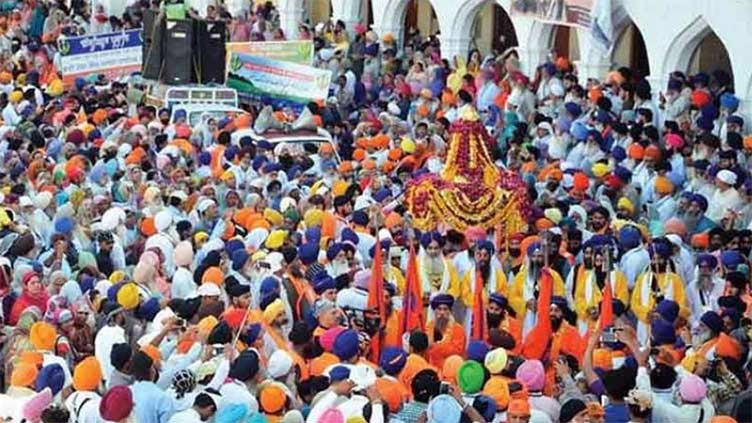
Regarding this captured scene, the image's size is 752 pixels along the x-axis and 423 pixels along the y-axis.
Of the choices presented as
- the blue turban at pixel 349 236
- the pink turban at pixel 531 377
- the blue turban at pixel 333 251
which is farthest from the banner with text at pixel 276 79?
the pink turban at pixel 531 377

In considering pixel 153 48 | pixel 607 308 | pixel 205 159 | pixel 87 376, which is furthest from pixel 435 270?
pixel 153 48

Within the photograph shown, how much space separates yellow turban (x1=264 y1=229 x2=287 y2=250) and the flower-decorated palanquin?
4.91 feet

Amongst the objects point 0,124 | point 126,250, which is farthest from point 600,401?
point 0,124

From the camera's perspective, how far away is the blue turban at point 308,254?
41.2ft

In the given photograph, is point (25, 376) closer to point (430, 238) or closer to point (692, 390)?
point (692, 390)

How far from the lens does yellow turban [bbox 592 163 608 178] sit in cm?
1598

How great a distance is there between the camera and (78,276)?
40.0 ft

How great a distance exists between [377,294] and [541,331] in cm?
122

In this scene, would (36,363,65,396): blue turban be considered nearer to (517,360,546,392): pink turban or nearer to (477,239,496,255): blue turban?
(517,360,546,392): pink turban

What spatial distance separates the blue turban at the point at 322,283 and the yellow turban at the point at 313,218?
182 centimetres

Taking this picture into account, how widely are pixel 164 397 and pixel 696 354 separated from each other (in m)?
3.16

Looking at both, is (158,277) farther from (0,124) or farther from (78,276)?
(0,124)

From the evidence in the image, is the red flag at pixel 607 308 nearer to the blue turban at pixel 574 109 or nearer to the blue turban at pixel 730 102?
the blue turban at pixel 730 102

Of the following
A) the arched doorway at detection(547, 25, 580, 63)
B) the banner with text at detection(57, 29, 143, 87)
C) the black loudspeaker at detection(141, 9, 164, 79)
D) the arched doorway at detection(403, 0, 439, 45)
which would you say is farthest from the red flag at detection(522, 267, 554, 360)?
the arched doorway at detection(403, 0, 439, 45)
